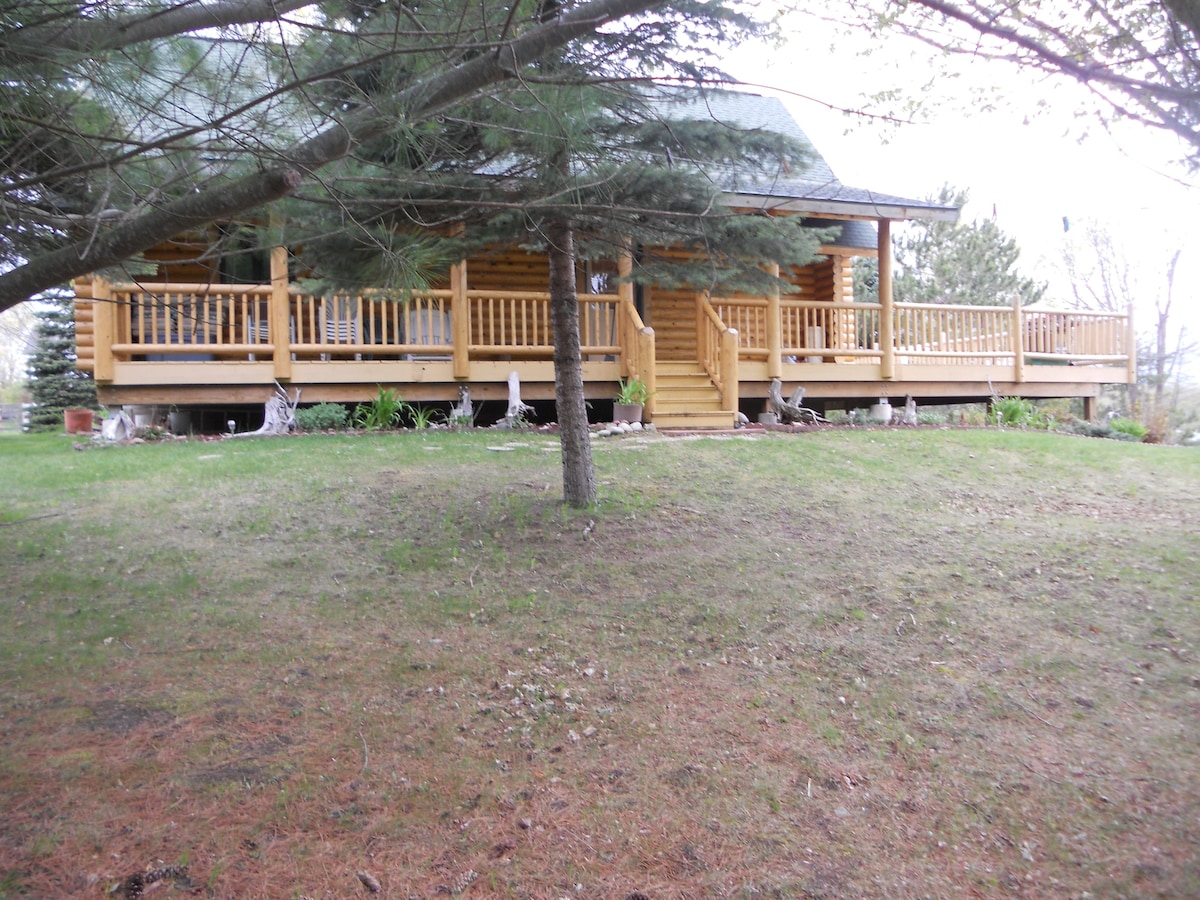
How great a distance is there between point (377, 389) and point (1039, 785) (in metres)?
→ 10.2

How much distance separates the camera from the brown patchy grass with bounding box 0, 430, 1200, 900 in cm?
327

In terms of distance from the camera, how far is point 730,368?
12.1 metres

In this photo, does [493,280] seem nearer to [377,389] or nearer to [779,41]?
[377,389]

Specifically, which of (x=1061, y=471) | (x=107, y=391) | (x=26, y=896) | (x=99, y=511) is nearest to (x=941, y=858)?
(x=26, y=896)

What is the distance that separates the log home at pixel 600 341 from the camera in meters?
11.5

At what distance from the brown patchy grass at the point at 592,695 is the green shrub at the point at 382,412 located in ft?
12.3

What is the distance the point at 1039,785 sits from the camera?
3.75 meters

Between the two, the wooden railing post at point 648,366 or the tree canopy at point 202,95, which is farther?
the wooden railing post at point 648,366

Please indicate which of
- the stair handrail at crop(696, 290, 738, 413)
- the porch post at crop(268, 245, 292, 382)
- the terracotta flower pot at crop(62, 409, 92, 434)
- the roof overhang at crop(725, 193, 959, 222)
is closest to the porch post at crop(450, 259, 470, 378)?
the porch post at crop(268, 245, 292, 382)

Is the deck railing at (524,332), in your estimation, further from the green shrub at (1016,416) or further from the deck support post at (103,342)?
the green shrub at (1016,416)

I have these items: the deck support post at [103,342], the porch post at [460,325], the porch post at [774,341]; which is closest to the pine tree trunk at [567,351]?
the porch post at [460,325]

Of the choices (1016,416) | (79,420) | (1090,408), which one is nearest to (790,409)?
(1016,416)

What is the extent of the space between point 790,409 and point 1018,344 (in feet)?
16.1

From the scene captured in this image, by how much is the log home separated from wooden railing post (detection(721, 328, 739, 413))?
2 cm
